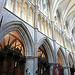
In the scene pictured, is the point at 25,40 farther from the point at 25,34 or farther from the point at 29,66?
the point at 29,66

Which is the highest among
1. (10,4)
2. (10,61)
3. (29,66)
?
(10,4)

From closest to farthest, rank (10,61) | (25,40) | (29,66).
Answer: (10,61) → (29,66) → (25,40)

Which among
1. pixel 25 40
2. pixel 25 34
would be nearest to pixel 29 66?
pixel 25 40

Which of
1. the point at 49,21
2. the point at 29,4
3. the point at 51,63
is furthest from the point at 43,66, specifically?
the point at 29,4

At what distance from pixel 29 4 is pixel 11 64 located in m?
6.40

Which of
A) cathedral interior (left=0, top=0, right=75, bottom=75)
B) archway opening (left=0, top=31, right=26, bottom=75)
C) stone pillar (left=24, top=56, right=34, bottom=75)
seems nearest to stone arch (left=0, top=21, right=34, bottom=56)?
cathedral interior (left=0, top=0, right=75, bottom=75)

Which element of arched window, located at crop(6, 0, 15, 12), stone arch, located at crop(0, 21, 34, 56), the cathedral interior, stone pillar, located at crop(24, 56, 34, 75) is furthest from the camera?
stone arch, located at crop(0, 21, 34, 56)

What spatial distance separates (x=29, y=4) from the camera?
402 inches

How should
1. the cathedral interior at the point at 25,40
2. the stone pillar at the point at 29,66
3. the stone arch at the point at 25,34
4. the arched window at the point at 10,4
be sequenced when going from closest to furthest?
the cathedral interior at the point at 25,40
the stone pillar at the point at 29,66
the arched window at the point at 10,4
the stone arch at the point at 25,34

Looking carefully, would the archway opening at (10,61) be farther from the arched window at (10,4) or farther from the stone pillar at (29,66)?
the arched window at (10,4)

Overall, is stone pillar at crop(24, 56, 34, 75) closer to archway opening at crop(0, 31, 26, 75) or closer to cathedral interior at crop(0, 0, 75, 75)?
cathedral interior at crop(0, 0, 75, 75)

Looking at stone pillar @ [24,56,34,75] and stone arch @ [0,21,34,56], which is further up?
stone arch @ [0,21,34,56]

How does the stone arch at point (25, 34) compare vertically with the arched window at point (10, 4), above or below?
below

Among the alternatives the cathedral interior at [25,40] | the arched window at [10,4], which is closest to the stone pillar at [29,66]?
the cathedral interior at [25,40]
